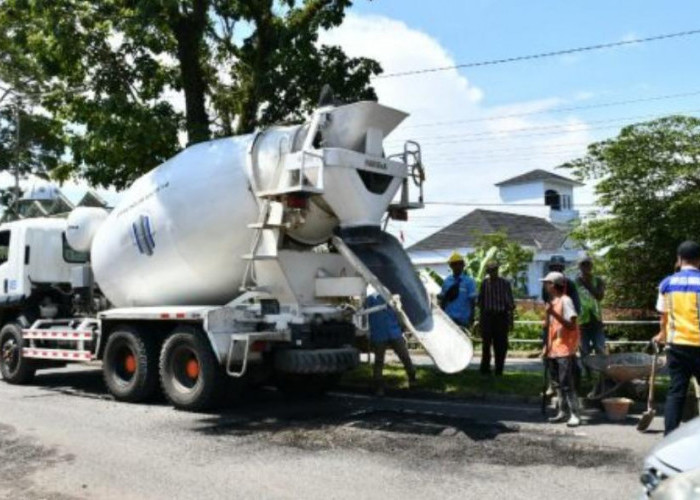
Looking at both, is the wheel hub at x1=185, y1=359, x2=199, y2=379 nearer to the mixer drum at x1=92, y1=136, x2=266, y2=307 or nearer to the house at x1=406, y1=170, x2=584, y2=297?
the mixer drum at x1=92, y1=136, x2=266, y2=307

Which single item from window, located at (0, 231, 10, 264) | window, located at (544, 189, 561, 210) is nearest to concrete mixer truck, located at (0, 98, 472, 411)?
window, located at (0, 231, 10, 264)

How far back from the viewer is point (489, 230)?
47.4 m

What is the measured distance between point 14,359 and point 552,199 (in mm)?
49304

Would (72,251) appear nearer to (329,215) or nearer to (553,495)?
(329,215)

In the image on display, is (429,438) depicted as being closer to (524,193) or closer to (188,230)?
(188,230)

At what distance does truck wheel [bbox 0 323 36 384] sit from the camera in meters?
13.2

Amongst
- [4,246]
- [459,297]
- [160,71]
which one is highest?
[160,71]

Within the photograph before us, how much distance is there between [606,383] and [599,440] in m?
1.76

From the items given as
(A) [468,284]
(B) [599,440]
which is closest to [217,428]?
(B) [599,440]

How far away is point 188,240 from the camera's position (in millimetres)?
10367

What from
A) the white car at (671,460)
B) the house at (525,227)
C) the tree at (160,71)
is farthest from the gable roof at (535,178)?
the white car at (671,460)

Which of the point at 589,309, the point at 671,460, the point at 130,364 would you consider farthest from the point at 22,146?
the point at 671,460

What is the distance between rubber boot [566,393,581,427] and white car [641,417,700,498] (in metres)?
4.75

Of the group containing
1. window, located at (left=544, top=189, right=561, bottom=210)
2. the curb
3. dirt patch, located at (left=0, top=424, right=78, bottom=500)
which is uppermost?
window, located at (left=544, top=189, right=561, bottom=210)
